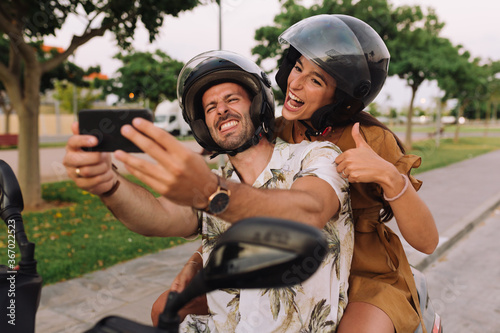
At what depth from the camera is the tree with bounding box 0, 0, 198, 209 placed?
699 centimetres

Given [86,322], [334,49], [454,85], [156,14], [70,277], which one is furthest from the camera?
[454,85]

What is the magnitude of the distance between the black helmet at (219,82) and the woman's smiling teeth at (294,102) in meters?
0.10

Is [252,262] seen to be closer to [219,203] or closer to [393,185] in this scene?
[219,203]

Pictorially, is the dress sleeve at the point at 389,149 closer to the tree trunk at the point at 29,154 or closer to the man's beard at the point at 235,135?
the man's beard at the point at 235,135

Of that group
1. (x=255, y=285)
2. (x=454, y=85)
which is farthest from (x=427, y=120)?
(x=255, y=285)

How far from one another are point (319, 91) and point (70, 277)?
390 cm

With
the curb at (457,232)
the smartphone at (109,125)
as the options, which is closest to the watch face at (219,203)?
the smartphone at (109,125)

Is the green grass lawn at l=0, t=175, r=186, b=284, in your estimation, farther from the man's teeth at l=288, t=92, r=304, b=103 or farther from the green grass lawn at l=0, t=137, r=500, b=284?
the man's teeth at l=288, t=92, r=304, b=103

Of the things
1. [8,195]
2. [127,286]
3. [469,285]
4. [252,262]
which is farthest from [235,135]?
[469,285]

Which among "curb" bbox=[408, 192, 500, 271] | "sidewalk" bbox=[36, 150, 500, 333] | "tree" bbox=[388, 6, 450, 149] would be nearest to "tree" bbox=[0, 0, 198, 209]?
"sidewalk" bbox=[36, 150, 500, 333]

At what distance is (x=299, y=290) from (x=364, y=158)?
1.90 feet

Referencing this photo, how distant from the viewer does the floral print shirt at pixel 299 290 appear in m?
1.59

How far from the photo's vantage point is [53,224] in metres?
6.88

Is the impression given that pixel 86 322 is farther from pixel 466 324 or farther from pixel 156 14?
pixel 156 14
